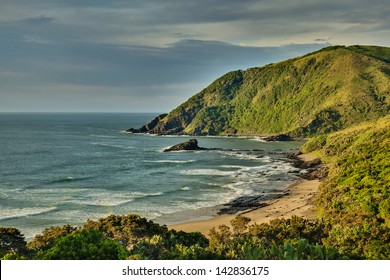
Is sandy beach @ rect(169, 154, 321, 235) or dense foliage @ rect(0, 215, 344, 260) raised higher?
dense foliage @ rect(0, 215, 344, 260)

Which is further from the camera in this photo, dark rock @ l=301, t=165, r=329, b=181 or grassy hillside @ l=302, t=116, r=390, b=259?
dark rock @ l=301, t=165, r=329, b=181

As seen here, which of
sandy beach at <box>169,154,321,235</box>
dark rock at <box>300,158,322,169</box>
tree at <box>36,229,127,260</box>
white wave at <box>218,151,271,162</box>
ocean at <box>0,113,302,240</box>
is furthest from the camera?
white wave at <box>218,151,271,162</box>

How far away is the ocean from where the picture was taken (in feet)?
181

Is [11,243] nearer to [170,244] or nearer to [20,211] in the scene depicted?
[170,244]

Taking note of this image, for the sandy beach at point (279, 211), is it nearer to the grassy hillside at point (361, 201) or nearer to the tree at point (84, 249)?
the grassy hillside at point (361, 201)

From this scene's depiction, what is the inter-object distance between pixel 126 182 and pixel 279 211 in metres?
33.4

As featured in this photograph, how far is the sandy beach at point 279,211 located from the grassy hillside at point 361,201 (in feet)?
9.66

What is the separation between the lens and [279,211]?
54.3 m

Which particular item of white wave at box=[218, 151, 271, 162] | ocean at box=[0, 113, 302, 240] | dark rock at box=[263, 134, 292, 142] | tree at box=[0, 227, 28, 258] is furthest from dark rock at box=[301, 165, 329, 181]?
dark rock at box=[263, 134, 292, 142]

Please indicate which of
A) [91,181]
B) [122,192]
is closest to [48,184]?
[91,181]

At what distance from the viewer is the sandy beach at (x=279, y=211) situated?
48.4m

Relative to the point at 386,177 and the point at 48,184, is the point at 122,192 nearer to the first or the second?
the point at 48,184

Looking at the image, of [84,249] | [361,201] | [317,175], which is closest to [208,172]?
[317,175]

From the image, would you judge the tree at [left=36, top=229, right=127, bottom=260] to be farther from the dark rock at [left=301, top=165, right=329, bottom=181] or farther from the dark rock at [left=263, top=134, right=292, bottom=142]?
the dark rock at [left=263, top=134, right=292, bottom=142]
